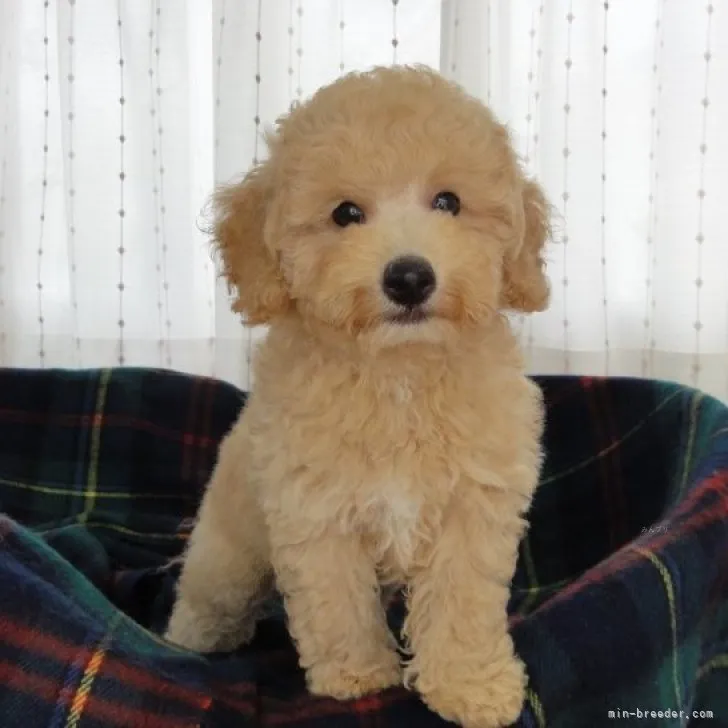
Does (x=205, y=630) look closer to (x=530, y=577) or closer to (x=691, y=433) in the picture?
(x=530, y=577)

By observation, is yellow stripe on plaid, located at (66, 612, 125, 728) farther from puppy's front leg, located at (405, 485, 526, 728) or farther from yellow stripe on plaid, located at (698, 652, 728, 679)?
yellow stripe on plaid, located at (698, 652, 728, 679)

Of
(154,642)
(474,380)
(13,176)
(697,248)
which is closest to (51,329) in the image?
(13,176)

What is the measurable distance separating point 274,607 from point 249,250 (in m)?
0.92

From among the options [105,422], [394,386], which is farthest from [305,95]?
[394,386]

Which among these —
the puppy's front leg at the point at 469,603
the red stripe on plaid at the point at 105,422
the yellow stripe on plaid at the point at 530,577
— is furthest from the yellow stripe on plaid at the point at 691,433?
the red stripe on plaid at the point at 105,422

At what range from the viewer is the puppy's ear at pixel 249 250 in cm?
145

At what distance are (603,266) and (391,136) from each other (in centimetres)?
137

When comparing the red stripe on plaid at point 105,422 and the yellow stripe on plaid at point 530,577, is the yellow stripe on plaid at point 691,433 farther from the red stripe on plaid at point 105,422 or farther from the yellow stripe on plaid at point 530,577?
the red stripe on plaid at point 105,422

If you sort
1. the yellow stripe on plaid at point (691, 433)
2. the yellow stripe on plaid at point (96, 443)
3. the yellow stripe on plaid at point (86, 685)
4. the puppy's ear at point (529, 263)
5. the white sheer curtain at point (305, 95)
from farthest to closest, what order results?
the yellow stripe on plaid at point (96, 443), the white sheer curtain at point (305, 95), the yellow stripe on plaid at point (691, 433), the puppy's ear at point (529, 263), the yellow stripe on plaid at point (86, 685)

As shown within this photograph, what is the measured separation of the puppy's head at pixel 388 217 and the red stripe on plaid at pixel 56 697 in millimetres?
618

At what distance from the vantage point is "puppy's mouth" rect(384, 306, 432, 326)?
1.27m

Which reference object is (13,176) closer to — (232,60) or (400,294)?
(232,60)

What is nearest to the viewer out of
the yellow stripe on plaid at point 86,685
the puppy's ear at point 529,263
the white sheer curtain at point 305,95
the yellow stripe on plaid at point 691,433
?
the yellow stripe on plaid at point 86,685

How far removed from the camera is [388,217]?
4.50 ft
